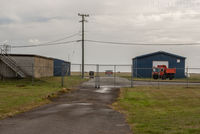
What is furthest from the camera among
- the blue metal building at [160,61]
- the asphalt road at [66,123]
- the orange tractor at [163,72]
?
the blue metal building at [160,61]

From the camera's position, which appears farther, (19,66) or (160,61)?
(160,61)

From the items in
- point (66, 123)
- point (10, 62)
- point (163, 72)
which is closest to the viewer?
point (66, 123)

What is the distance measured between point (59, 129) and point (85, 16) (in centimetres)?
3870

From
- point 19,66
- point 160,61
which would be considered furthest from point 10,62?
point 160,61

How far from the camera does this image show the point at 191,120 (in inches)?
385

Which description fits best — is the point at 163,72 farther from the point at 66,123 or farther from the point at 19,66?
the point at 66,123

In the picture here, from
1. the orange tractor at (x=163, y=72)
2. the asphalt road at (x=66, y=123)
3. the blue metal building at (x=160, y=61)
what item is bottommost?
the asphalt road at (x=66, y=123)

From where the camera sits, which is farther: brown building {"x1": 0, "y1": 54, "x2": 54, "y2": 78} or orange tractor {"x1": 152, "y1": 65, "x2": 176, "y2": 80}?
orange tractor {"x1": 152, "y1": 65, "x2": 176, "y2": 80}

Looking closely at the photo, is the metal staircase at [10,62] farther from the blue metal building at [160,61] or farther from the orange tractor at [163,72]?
the blue metal building at [160,61]

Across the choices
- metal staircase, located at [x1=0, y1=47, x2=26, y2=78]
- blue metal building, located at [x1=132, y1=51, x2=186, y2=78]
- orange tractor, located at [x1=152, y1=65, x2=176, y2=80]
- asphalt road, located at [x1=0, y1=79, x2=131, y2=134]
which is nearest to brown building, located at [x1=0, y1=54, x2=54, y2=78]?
metal staircase, located at [x1=0, y1=47, x2=26, y2=78]

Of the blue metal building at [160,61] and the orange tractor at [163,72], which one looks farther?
the blue metal building at [160,61]

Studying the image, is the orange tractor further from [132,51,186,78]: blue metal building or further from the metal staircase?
the metal staircase

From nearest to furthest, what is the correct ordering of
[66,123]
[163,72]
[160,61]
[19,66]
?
[66,123] < [19,66] < [163,72] < [160,61]

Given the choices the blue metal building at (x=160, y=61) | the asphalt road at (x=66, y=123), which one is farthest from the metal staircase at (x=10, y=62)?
the blue metal building at (x=160, y=61)
